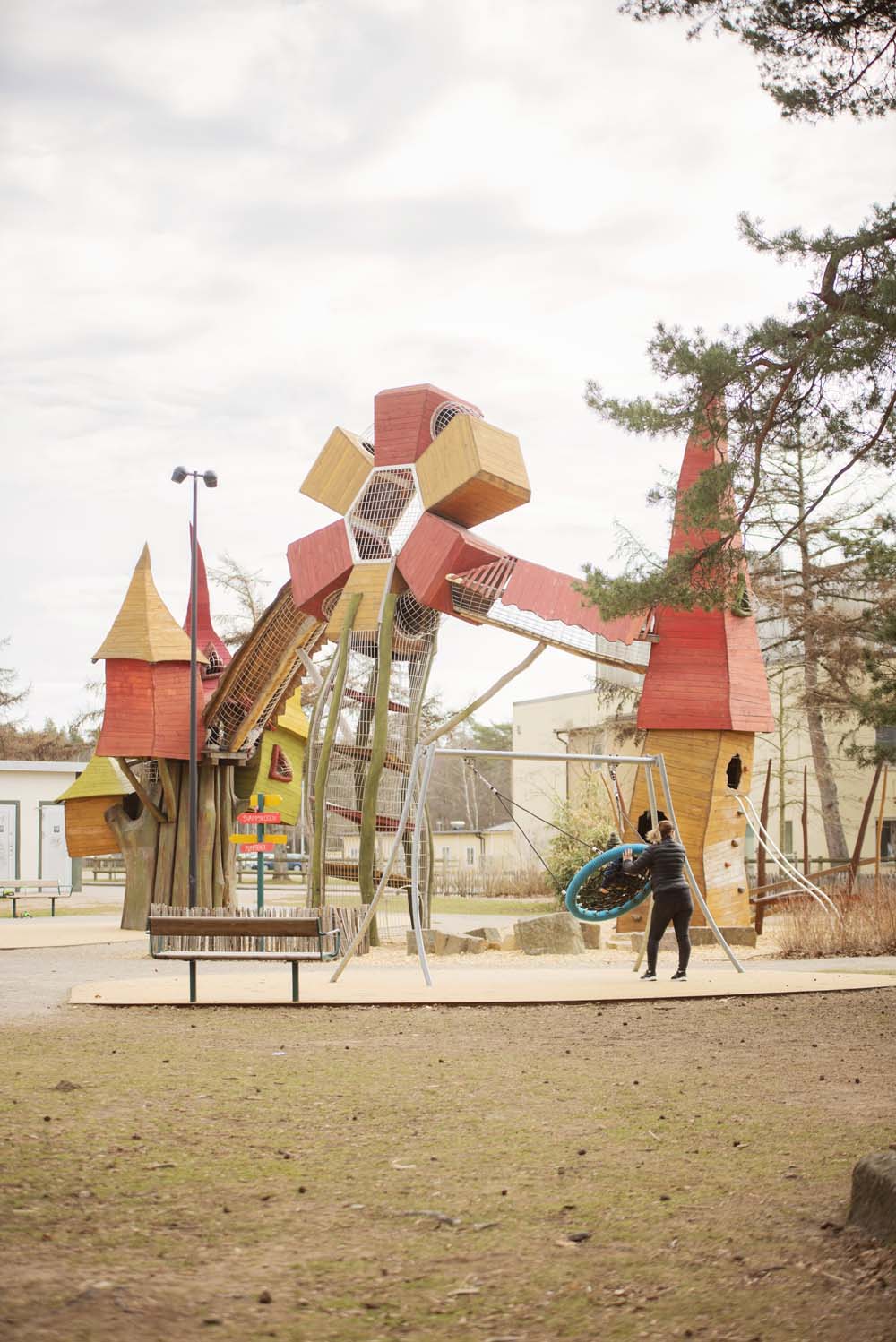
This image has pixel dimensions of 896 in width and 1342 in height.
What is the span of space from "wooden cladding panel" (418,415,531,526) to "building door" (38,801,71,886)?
82.5ft

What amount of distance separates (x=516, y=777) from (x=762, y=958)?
140 feet

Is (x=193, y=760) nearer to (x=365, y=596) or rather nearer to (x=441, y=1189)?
(x=365, y=596)

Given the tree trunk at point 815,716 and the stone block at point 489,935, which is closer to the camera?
the stone block at point 489,935

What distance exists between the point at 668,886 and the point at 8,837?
100 ft

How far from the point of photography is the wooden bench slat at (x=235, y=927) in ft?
39.7

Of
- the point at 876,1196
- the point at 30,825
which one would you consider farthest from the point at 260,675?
the point at 30,825

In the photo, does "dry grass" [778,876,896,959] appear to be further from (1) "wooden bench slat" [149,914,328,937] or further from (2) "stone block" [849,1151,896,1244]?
(2) "stone block" [849,1151,896,1244]

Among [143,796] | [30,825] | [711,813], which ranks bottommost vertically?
[30,825]

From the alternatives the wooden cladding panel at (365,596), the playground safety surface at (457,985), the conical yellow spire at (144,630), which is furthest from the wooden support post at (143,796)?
the playground safety surface at (457,985)

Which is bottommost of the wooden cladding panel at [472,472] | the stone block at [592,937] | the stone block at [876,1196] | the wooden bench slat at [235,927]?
the stone block at [592,937]

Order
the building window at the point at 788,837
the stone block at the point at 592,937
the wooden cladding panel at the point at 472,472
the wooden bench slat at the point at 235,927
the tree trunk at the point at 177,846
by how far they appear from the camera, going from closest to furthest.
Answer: the wooden bench slat at the point at 235,927 < the wooden cladding panel at the point at 472,472 < the stone block at the point at 592,937 < the tree trunk at the point at 177,846 < the building window at the point at 788,837

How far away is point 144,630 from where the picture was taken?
23.8 m

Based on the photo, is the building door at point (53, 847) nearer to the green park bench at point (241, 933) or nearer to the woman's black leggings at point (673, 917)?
the green park bench at point (241, 933)

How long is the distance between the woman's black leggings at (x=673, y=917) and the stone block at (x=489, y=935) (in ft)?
19.4
